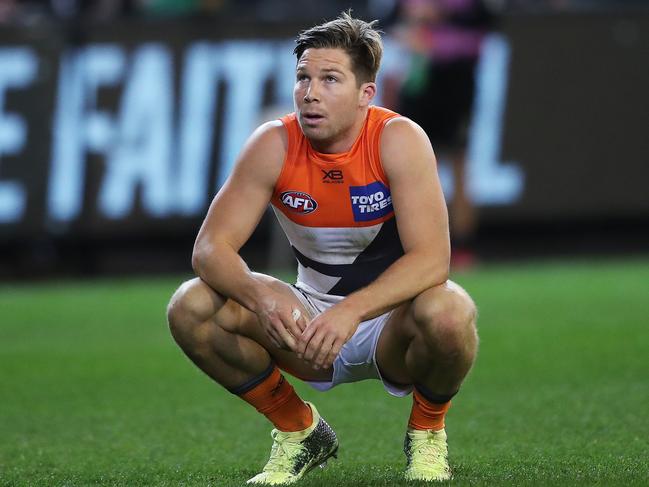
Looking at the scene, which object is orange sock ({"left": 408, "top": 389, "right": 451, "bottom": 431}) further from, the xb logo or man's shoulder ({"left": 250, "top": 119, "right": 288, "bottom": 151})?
man's shoulder ({"left": 250, "top": 119, "right": 288, "bottom": 151})

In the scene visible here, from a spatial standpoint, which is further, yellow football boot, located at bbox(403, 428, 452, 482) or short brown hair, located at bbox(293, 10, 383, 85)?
short brown hair, located at bbox(293, 10, 383, 85)

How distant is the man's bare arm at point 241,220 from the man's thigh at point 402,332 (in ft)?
1.25

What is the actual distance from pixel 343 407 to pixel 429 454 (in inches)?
60.8

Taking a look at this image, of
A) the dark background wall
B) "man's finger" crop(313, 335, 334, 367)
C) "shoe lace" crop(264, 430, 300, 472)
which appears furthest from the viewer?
the dark background wall

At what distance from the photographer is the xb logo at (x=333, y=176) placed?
14.1 feet

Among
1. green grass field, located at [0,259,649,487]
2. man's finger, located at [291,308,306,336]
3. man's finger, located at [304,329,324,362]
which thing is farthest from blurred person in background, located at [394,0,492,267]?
man's finger, located at [304,329,324,362]

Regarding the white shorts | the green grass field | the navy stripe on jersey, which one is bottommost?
the green grass field

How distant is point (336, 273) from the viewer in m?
4.50

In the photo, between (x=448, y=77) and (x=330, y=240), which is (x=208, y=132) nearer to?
(x=448, y=77)

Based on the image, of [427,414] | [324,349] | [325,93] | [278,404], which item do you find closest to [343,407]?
[278,404]

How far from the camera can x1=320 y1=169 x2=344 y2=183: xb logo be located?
14.1ft

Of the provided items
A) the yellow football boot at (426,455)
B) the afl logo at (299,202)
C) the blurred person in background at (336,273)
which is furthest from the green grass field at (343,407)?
the afl logo at (299,202)

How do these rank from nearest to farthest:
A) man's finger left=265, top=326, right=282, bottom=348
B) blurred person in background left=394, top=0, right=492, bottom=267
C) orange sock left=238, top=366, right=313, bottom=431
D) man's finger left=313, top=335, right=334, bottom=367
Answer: man's finger left=313, top=335, right=334, bottom=367 → man's finger left=265, top=326, right=282, bottom=348 → orange sock left=238, top=366, right=313, bottom=431 → blurred person in background left=394, top=0, right=492, bottom=267

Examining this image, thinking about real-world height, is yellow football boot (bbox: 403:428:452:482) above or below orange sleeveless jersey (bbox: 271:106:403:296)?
below
